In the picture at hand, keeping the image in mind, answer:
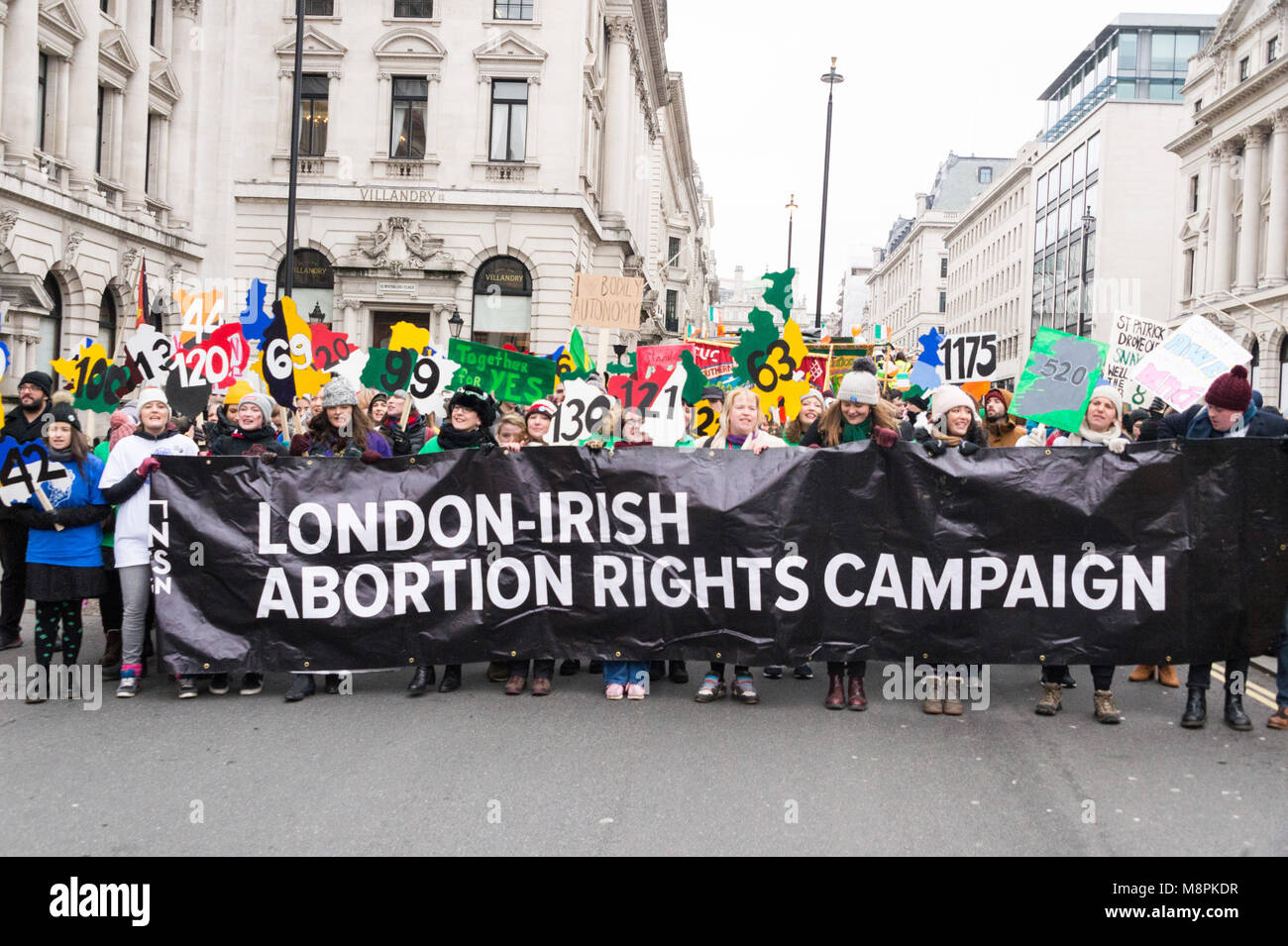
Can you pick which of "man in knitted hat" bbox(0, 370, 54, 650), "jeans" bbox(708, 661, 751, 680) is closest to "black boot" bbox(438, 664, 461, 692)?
"jeans" bbox(708, 661, 751, 680)

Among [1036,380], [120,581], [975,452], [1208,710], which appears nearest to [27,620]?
[120,581]

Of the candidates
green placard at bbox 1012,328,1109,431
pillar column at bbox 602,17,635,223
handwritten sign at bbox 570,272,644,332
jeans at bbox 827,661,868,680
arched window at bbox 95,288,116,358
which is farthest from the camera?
pillar column at bbox 602,17,635,223

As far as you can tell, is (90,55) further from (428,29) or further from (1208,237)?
(1208,237)

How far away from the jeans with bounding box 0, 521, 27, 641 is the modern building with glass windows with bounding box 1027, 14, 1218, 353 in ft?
225

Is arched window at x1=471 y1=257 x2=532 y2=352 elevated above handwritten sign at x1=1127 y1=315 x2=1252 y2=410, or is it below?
above

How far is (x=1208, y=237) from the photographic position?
5884 centimetres

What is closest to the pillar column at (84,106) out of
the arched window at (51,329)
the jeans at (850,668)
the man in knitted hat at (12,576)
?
the arched window at (51,329)

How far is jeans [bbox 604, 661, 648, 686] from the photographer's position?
7.01m

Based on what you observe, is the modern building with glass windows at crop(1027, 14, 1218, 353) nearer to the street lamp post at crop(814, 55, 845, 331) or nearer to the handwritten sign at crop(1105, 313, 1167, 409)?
the street lamp post at crop(814, 55, 845, 331)

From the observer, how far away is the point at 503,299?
3438cm

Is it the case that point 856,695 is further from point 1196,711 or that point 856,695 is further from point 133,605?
point 133,605

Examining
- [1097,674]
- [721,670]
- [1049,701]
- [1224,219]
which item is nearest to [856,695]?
[721,670]

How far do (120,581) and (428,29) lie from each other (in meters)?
30.4

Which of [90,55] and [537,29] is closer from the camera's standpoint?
[90,55]
